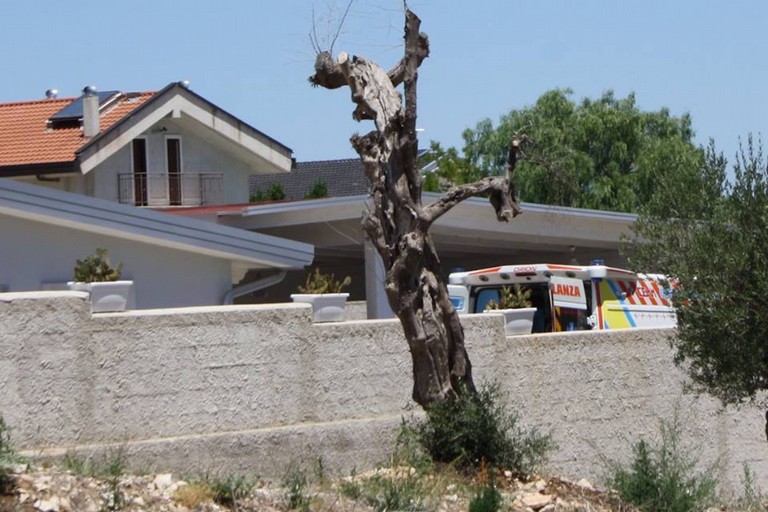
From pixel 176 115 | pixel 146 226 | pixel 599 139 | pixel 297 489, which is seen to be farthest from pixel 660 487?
pixel 599 139

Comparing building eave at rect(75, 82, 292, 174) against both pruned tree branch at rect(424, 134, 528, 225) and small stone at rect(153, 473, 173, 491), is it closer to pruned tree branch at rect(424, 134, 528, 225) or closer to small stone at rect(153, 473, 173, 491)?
pruned tree branch at rect(424, 134, 528, 225)

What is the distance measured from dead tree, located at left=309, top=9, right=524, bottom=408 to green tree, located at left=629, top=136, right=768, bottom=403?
1391 mm

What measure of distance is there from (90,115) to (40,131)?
1585 millimetres

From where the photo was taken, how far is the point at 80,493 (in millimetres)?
8914

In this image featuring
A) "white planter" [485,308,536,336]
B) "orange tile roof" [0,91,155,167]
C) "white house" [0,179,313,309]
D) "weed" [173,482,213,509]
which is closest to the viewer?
"weed" [173,482,213,509]

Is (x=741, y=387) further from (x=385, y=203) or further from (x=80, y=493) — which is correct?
(x=80, y=493)

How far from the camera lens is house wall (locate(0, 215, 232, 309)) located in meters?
16.5

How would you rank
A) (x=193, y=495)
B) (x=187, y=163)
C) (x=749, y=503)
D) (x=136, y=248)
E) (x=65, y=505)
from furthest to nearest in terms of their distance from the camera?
(x=187, y=163), (x=136, y=248), (x=749, y=503), (x=193, y=495), (x=65, y=505)

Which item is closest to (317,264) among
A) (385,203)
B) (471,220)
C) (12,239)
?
(471,220)

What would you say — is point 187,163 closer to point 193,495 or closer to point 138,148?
point 138,148

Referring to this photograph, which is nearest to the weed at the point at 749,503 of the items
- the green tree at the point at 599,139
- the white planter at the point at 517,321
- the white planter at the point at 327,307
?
the white planter at the point at 517,321

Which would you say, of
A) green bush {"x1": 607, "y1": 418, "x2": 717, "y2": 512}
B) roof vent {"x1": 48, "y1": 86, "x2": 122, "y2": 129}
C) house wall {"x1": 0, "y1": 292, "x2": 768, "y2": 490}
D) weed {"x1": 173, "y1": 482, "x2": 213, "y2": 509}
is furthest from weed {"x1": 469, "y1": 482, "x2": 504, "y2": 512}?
roof vent {"x1": 48, "y1": 86, "x2": 122, "y2": 129}

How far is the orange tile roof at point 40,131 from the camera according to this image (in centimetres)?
2700

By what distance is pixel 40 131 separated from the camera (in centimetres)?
2864
